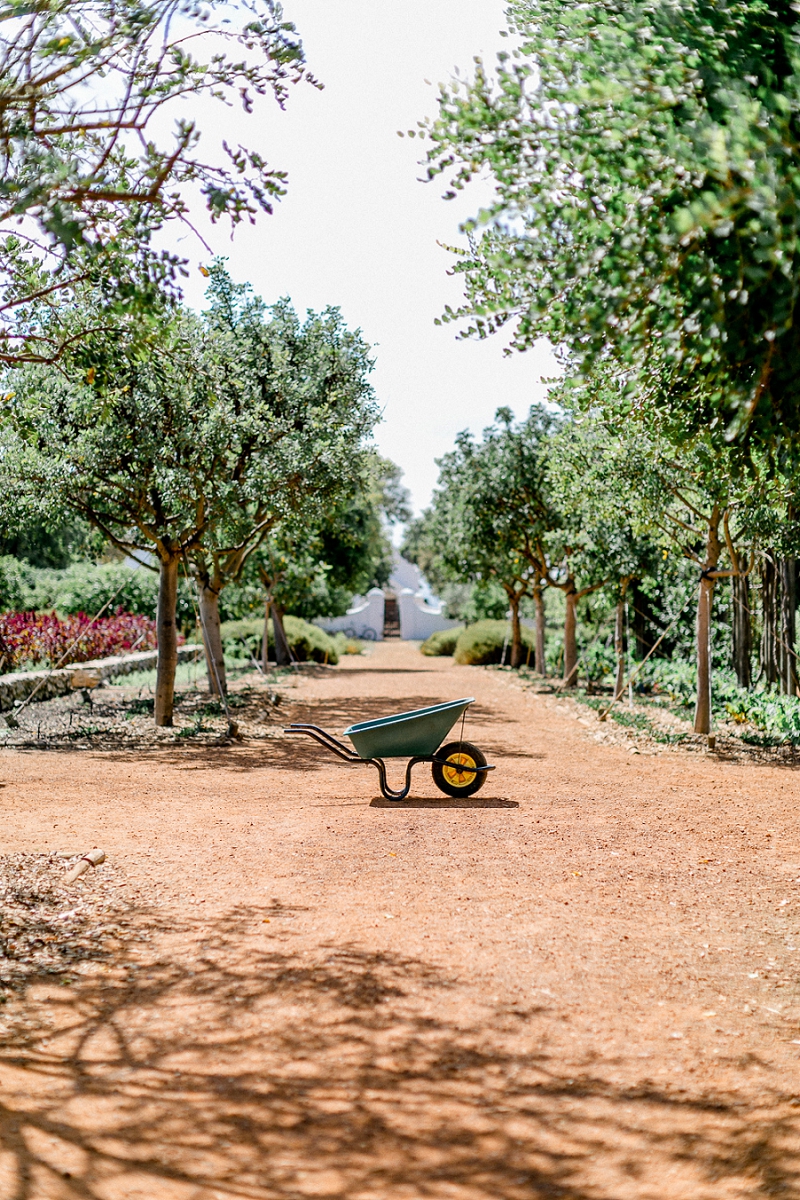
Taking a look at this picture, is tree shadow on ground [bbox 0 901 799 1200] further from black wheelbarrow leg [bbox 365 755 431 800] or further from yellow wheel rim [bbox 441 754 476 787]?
yellow wheel rim [bbox 441 754 476 787]

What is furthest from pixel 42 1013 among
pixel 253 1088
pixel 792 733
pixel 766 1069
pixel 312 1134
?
pixel 792 733

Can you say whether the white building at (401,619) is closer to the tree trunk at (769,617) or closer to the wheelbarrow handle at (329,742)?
the tree trunk at (769,617)

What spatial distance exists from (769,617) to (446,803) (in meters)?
7.83

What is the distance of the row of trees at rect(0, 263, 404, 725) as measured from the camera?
12227 millimetres

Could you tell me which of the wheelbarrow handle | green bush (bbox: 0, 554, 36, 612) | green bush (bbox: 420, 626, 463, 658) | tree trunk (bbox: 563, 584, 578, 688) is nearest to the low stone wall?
green bush (bbox: 0, 554, 36, 612)

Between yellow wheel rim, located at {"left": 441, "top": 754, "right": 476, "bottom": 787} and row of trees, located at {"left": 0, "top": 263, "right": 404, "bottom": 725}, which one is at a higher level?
row of trees, located at {"left": 0, "top": 263, "right": 404, "bottom": 725}

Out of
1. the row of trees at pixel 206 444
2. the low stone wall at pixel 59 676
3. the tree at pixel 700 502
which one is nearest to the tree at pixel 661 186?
the tree at pixel 700 502

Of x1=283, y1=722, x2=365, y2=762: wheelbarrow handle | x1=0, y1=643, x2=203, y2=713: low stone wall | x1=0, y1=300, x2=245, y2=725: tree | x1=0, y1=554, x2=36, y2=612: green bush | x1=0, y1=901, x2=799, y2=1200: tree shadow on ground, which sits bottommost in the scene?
x1=0, y1=901, x2=799, y2=1200: tree shadow on ground

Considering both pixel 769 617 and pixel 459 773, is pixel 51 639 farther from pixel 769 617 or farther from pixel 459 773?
pixel 769 617

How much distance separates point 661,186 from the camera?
3.61 meters

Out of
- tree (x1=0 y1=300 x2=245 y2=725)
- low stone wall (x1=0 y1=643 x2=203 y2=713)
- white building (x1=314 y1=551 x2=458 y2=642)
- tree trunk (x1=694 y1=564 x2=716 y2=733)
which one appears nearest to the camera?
tree (x1=0 y1=300 x2=245 y2=725)

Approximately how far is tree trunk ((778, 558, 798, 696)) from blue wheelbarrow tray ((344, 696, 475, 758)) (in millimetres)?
7212

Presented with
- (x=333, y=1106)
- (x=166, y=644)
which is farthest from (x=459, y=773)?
(x=166, y=644)

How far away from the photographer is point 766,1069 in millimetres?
3652
